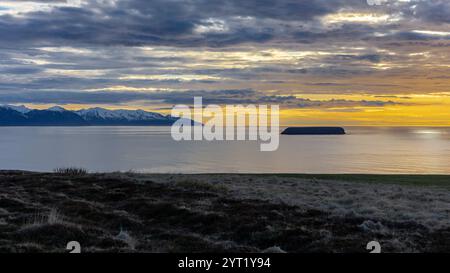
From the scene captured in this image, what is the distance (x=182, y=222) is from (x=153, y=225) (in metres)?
1.18

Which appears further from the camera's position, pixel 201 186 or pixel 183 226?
pixel 201 186

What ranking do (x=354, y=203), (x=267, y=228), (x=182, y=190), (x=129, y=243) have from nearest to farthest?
(x=129, y=243), (x=267, y=228), (x=354, y=203), (x=182, y=190)

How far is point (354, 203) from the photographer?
2433 centimetres

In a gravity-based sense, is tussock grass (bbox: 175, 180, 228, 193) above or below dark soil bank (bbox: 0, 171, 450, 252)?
below

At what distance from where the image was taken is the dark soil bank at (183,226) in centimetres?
1401

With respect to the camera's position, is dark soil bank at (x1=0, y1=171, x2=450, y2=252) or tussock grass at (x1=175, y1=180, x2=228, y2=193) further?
tussock grass at (x1=175, y1=180, x2=228, y2=193)

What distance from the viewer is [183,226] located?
18078mm

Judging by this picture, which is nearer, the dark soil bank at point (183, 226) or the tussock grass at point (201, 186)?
the dark soil bank at point (183, 226)

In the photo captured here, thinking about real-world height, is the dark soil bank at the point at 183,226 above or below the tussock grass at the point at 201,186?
above

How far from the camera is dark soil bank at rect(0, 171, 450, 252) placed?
14.0 m

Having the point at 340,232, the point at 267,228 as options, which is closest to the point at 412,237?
the point at 340,232

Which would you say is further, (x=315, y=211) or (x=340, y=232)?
(x=315, y=211)
